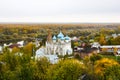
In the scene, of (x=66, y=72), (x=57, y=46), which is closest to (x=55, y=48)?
(x=57, y=46)

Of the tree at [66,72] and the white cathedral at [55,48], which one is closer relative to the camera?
the tree at [66,72]

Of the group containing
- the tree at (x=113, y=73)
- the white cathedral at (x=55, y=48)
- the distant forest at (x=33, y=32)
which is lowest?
the distant forest at (x=33, y=32)

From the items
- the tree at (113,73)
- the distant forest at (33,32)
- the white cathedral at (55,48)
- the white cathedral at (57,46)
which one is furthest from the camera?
the distant forest at (33,32)

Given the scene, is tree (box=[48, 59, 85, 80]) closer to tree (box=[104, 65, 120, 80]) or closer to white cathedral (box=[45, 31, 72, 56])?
tree (box=[104, 65, 120, 80])

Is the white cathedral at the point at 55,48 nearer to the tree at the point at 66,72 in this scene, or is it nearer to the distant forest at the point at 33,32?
the tree at the point at 66,72

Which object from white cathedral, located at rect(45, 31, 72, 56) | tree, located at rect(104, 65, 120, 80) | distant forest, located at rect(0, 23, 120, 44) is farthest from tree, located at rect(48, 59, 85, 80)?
distant forest, located at rect(0, 23, 120, 44)

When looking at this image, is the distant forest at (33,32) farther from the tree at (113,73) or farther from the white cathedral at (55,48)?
the tree at (113,73)

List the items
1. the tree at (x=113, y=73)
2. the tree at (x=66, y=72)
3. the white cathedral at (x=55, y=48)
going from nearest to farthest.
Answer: the tree at (x=113, y=73), the tree at (x=66, y=72), the white cathedral at (x=55, y=48)

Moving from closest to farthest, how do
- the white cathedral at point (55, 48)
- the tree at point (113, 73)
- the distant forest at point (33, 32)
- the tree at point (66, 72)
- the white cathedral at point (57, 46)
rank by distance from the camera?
the tree at point (113, 73), the tree at point (66, 72), the white cathedral at point (55, 48), the white cathedral at point (57, 46), the distant forest at point (33, 32)

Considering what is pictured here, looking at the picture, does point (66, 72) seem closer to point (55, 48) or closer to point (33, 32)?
point (55, 48)

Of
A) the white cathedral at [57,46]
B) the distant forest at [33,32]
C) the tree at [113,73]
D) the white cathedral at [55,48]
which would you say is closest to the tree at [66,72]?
the tree at [113,73]

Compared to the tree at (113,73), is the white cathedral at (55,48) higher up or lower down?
lower down

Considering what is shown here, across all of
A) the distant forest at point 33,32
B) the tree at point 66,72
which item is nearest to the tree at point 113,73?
the tree at point 66,72

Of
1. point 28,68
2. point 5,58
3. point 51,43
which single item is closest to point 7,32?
→ point 51,43
